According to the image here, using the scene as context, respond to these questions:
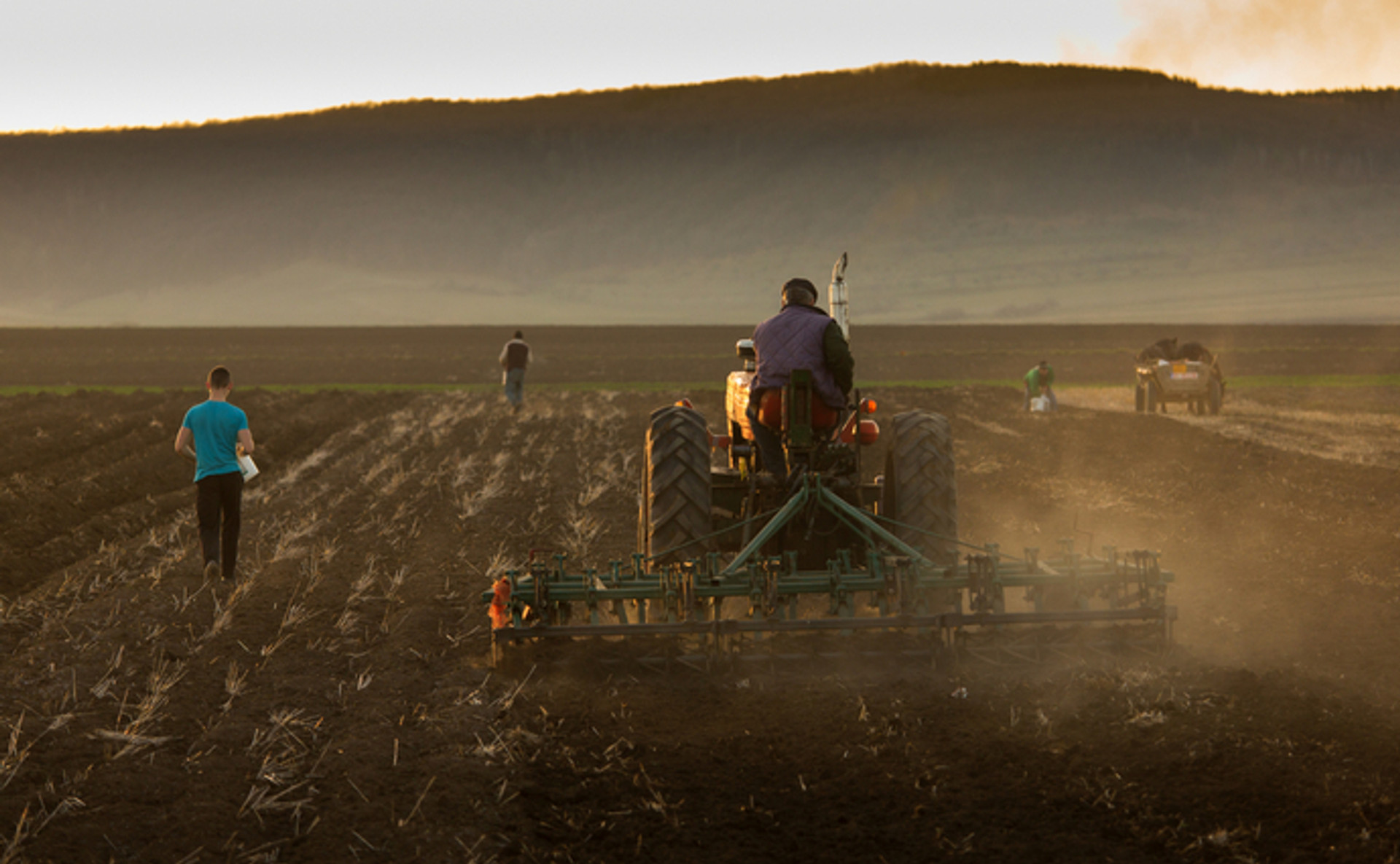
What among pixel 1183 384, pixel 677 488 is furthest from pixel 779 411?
pixel 1183 384

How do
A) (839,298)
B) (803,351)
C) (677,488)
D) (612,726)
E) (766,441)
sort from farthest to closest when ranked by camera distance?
(839,298) → (677,488) → (766,441) → (803,351) → (612,726)

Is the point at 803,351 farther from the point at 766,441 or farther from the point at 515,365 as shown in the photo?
the point at 515,365

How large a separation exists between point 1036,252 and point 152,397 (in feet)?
479

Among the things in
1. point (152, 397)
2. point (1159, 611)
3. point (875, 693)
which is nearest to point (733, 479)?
point (875, 693)

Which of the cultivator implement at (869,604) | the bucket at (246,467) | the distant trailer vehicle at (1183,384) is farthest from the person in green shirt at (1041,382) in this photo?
the cultivator implement at (869,604)

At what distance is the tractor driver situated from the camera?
7.94m

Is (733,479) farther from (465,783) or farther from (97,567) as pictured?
(97,567)

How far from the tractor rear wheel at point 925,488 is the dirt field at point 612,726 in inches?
38.0

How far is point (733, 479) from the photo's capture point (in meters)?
9.30

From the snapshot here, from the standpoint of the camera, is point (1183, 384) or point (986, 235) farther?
point (986, 235)

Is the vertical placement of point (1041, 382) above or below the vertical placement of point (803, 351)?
below

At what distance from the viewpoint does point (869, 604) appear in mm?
7734

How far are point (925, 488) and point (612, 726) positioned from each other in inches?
122

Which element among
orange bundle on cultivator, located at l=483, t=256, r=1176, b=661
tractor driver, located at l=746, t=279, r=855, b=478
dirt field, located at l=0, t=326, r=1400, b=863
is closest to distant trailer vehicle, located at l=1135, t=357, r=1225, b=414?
dirt field, located at l=0, t=326, r=1400, b=863
